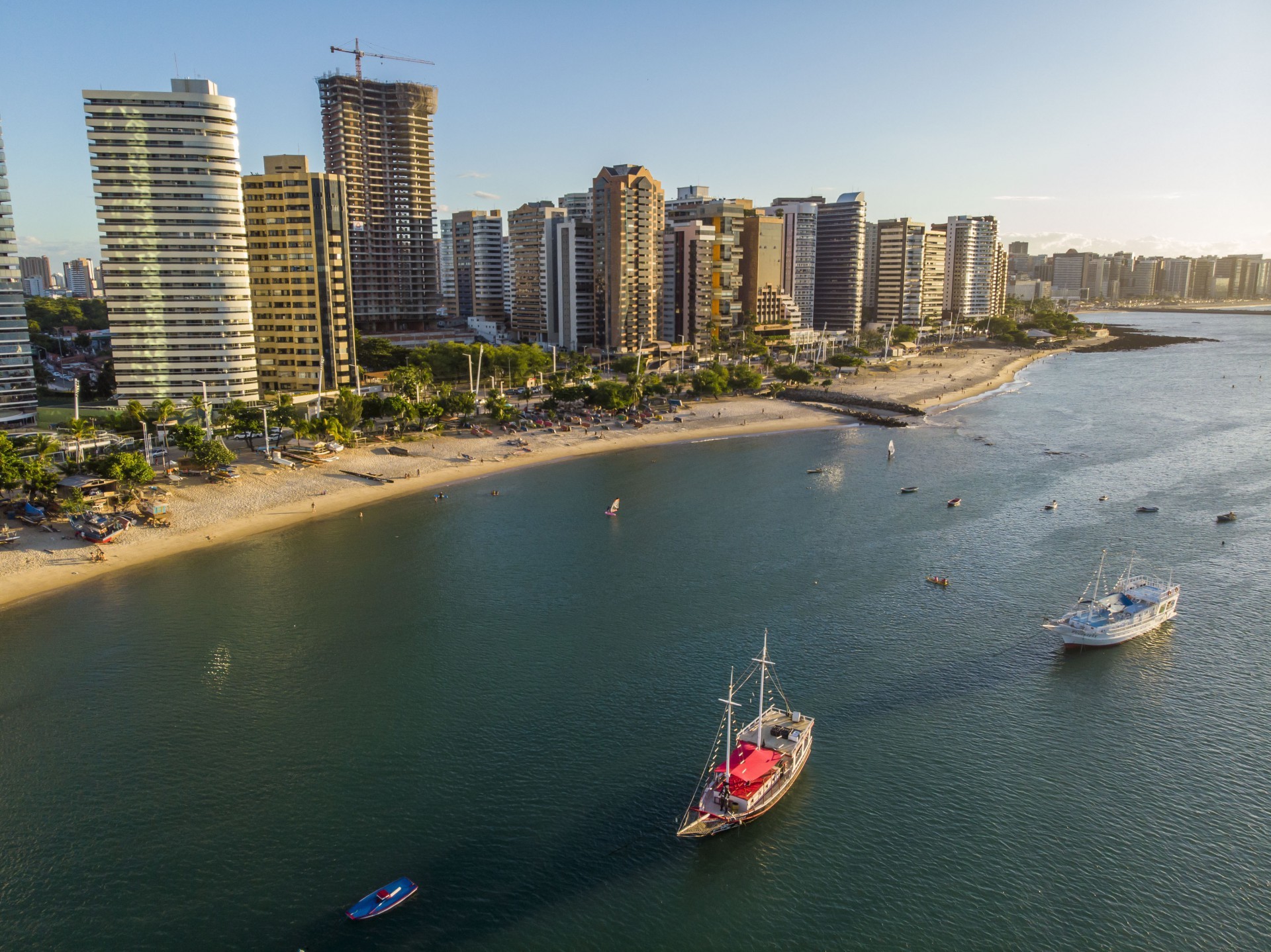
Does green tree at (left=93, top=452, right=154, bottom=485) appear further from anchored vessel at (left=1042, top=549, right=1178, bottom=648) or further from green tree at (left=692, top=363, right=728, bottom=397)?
green tree at (left=692, top=363, right=728, bottom=397)

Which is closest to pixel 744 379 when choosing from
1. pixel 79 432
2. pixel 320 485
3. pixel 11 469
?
pixel 320 485

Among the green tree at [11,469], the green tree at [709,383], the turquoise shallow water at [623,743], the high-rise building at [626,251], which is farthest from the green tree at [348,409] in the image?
the high-rise building at [626,251]

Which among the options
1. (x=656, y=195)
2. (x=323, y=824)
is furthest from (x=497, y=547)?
(x=656, y=195)

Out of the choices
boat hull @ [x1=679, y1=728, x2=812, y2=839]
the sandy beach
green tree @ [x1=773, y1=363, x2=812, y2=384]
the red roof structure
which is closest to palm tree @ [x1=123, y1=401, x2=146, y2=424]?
the sandy beach

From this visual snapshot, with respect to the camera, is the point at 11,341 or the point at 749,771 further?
the point at 11,341

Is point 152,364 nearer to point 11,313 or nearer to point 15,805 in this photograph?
point 11,313

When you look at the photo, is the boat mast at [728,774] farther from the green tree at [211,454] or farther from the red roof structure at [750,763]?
the green tree at [211,454]

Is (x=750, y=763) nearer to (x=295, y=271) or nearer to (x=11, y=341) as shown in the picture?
(x=11, y=341)
